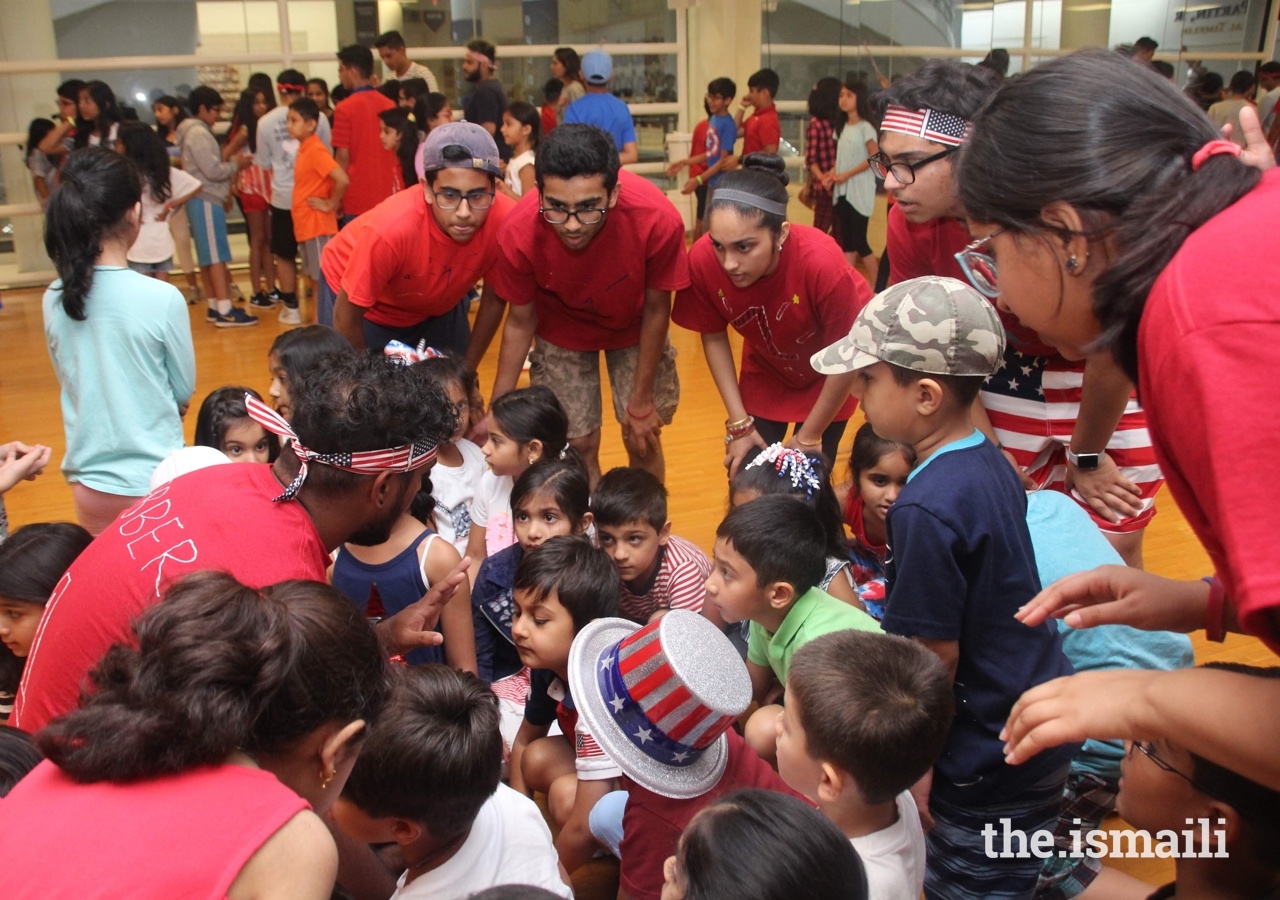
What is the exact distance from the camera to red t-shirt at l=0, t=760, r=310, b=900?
1.08 m

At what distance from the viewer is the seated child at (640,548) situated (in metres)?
2.84

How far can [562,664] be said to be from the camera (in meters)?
2.36

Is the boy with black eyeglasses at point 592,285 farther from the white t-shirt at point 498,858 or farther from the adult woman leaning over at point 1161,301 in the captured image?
the adult woman leaning over at point 1161,301

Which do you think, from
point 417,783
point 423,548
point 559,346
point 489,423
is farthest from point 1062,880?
point 559,346

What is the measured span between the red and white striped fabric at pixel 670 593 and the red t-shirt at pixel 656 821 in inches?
34.8

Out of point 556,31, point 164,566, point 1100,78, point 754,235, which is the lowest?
point 164,566

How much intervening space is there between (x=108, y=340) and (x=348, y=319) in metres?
0.91

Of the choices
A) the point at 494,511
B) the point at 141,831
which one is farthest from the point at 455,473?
the point at 141,831

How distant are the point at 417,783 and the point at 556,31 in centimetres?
1035

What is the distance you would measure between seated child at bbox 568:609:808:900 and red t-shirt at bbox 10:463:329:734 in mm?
544

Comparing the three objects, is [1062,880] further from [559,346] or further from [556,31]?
[556,31]

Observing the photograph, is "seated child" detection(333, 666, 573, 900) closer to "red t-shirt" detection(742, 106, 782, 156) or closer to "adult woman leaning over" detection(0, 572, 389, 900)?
"adult woman leaning over" detection(0, 572, 389, 900)

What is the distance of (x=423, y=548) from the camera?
247 centimetres

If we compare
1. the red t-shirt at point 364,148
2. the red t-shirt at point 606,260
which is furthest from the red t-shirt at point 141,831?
the red t-shirt at point 364,148
